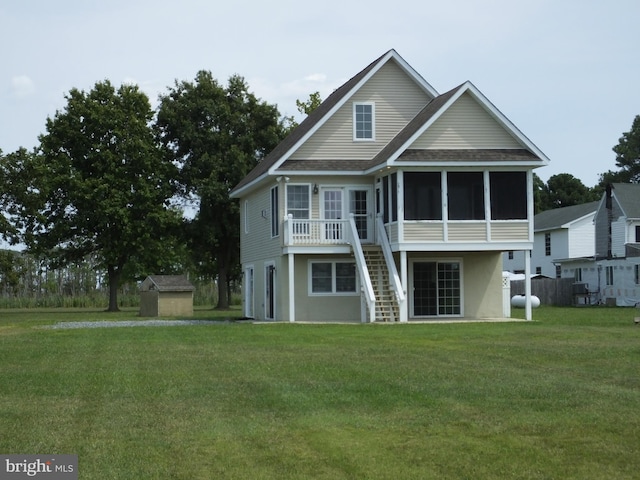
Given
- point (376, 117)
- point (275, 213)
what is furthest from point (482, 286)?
point (275, 213)

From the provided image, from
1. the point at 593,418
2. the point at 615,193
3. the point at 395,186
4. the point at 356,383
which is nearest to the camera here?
the point at 593,418

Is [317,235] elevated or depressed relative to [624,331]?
elevated

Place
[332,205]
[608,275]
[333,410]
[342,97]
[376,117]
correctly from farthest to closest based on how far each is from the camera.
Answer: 1. [608,275]
2. [376,117]
3. [332,205]
4. [342,97]
5. [333,410]

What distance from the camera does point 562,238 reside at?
6450cm

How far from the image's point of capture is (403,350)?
1852 centimetres

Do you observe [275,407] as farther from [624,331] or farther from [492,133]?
[492,133]

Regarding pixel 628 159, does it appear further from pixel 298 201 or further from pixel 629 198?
pixel 298 201

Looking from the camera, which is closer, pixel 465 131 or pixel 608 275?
pixel 465 131

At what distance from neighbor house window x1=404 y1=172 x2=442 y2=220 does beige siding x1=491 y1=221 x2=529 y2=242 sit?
1790 mm

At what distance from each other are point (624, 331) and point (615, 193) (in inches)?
1440

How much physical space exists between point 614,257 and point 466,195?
27.3 metres

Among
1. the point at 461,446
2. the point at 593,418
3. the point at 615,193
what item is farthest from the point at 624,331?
the point at 615,193

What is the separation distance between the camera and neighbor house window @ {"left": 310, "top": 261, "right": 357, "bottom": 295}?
108 ft

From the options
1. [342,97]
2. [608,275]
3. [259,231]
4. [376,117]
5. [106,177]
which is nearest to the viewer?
[342,97]
